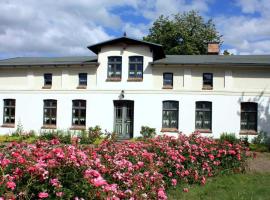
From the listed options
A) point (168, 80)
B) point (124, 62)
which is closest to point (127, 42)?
point (124, 62)

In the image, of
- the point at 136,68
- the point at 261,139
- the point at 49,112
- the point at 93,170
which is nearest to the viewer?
the point at 93,170

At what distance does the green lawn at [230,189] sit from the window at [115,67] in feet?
40.0

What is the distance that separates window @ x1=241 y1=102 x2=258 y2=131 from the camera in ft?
67.1

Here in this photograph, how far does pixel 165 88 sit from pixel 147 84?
1.08m

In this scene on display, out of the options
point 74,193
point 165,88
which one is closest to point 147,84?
point 165,88

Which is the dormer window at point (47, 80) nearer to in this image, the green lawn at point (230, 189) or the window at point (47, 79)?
the window at point (47, 79)

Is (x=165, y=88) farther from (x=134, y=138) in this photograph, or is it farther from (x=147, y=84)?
(x=134, y=138)

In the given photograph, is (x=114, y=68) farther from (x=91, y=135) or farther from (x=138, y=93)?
(x=91, y=135)

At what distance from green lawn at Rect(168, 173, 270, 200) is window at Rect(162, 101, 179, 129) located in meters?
9.97

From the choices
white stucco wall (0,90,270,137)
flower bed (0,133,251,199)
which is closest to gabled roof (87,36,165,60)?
white stucco wall (0,90,270,137)

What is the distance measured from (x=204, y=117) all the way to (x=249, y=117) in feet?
8.05

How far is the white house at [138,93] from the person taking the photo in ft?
67.3

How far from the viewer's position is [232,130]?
2041 centimetres

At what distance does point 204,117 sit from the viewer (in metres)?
20.9
